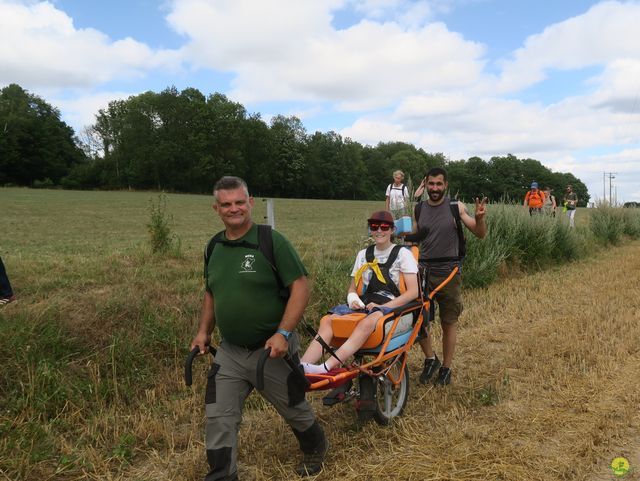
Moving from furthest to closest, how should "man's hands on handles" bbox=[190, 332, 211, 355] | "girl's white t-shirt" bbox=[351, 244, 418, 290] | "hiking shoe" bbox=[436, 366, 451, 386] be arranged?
"hiking shoe" bbox=[436, 366, 451, 386] < "girl's white t-shirt" bbox=[351, 244, 418, 290] < "man's hands on handles" bbox=[190, 332, 211, 355]

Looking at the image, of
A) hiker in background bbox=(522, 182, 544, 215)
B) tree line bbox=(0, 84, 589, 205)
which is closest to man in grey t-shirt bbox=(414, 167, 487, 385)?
hiker in background bbox=(522, 182, 544, 215)

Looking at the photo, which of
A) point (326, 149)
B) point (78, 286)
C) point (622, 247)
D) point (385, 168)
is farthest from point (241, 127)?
point (78, 286)

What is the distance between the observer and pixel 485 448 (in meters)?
3.58

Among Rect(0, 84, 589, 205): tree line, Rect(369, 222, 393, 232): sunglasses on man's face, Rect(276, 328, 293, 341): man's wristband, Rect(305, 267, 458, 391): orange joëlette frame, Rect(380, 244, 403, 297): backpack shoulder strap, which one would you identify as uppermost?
Rect(0, 84, 589, 205): tree line

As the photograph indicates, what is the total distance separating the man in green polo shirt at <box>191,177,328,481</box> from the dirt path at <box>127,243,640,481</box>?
1.63ft

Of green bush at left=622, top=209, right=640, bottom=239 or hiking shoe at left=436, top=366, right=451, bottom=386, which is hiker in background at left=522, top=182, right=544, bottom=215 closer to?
green bush at left=622, top=209, right=640, bottom=239

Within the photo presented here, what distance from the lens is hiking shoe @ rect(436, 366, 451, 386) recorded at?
16.3 ft

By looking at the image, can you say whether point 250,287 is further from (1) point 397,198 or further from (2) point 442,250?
(1) point 397,198

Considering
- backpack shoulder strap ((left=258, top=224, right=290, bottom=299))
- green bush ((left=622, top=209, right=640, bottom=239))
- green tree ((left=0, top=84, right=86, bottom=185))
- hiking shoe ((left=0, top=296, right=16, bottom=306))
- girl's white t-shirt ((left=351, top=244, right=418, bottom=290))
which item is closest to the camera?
backpack shoulder strap ((left=258, top=224, right=290, bottom=299))

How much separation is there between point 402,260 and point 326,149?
3852 inches

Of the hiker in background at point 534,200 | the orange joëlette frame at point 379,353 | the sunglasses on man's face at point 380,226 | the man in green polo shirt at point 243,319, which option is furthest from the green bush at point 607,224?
the man in green polo shirt at point 243,319

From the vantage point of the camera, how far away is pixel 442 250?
16.5 ft

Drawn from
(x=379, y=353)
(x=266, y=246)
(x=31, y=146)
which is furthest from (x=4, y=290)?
(x=31, y=146)

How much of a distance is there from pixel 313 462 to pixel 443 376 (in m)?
1.99
